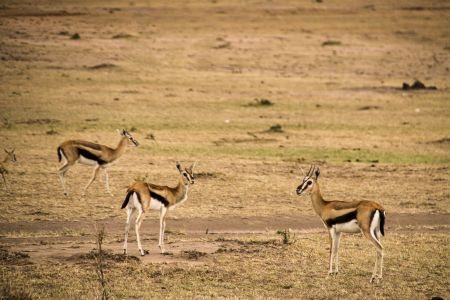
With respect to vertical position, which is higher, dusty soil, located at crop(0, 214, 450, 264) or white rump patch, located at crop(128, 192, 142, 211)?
white rump patch, located at crop(128, 192, 142, 211)

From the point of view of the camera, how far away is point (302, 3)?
61125 mm

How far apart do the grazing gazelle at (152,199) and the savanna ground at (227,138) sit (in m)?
0.43

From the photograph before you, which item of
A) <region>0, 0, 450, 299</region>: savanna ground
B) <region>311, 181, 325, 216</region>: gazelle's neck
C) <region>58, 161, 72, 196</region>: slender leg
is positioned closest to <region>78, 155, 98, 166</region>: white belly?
<region>58, 161, 72, 196</region>: slender leg

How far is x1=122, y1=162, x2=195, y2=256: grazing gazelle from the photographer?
11.3 meters

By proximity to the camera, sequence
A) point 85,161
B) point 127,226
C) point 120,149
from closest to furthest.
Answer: point 127,226 < point 85,161 < point 120,149

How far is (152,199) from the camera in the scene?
456 inches

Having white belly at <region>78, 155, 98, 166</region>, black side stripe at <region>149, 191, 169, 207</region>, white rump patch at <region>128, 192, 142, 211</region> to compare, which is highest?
white belly at <region>78, 155, 98, 166</region>

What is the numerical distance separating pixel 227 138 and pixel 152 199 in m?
12.6

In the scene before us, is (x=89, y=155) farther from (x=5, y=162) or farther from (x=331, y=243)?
(x=331, y=243)

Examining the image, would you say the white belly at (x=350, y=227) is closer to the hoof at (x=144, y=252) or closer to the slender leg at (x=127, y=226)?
the hoof at (x=144, y=252)

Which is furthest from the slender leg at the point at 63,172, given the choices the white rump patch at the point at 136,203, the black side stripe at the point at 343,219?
the black side stripe at the point at 343,219

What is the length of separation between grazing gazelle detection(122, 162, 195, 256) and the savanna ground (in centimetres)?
43

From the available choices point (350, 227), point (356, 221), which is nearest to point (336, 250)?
point (350, 227)

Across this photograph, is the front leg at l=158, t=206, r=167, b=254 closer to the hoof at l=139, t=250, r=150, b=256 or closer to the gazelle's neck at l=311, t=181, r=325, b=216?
the hoof at l=139, t=250, r=150, b=256
